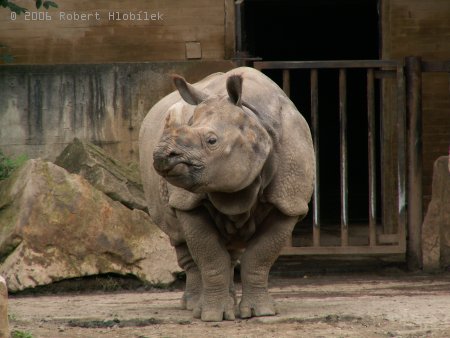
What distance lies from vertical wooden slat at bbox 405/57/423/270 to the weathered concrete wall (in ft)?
7.64

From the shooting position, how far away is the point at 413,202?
12273 mm

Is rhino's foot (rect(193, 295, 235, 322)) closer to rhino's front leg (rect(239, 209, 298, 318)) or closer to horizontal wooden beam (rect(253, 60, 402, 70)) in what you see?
rhino's front leg (rect(239, 209, 298, 318))

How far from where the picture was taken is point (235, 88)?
820 cm

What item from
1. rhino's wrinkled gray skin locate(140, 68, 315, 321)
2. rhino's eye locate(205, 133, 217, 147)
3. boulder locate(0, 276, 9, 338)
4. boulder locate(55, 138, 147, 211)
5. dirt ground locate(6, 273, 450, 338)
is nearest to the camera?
boulder locate(0, 276, 9, 338)

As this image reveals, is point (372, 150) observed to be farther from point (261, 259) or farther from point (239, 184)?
point (239, 184)

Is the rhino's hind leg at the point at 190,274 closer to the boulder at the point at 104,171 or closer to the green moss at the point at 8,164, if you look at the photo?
the boulder at the point at 104,171

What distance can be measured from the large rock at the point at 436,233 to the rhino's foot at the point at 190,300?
3513 millimetres

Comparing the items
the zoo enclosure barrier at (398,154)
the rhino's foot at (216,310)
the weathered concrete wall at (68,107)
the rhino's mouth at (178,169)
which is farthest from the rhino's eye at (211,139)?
the weathered concrete wall at (68,107)

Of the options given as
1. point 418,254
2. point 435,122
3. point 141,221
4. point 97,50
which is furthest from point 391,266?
point 97,50

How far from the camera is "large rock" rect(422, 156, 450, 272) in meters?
12.1

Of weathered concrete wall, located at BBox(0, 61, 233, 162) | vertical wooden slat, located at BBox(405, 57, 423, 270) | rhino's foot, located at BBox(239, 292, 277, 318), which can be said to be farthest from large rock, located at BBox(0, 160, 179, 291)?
rhino's foot, located at BBox(239, 292, 277, 318)

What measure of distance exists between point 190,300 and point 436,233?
3.64m

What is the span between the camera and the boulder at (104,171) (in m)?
11.6

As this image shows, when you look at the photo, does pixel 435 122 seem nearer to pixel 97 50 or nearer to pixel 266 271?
pixel 97 50
